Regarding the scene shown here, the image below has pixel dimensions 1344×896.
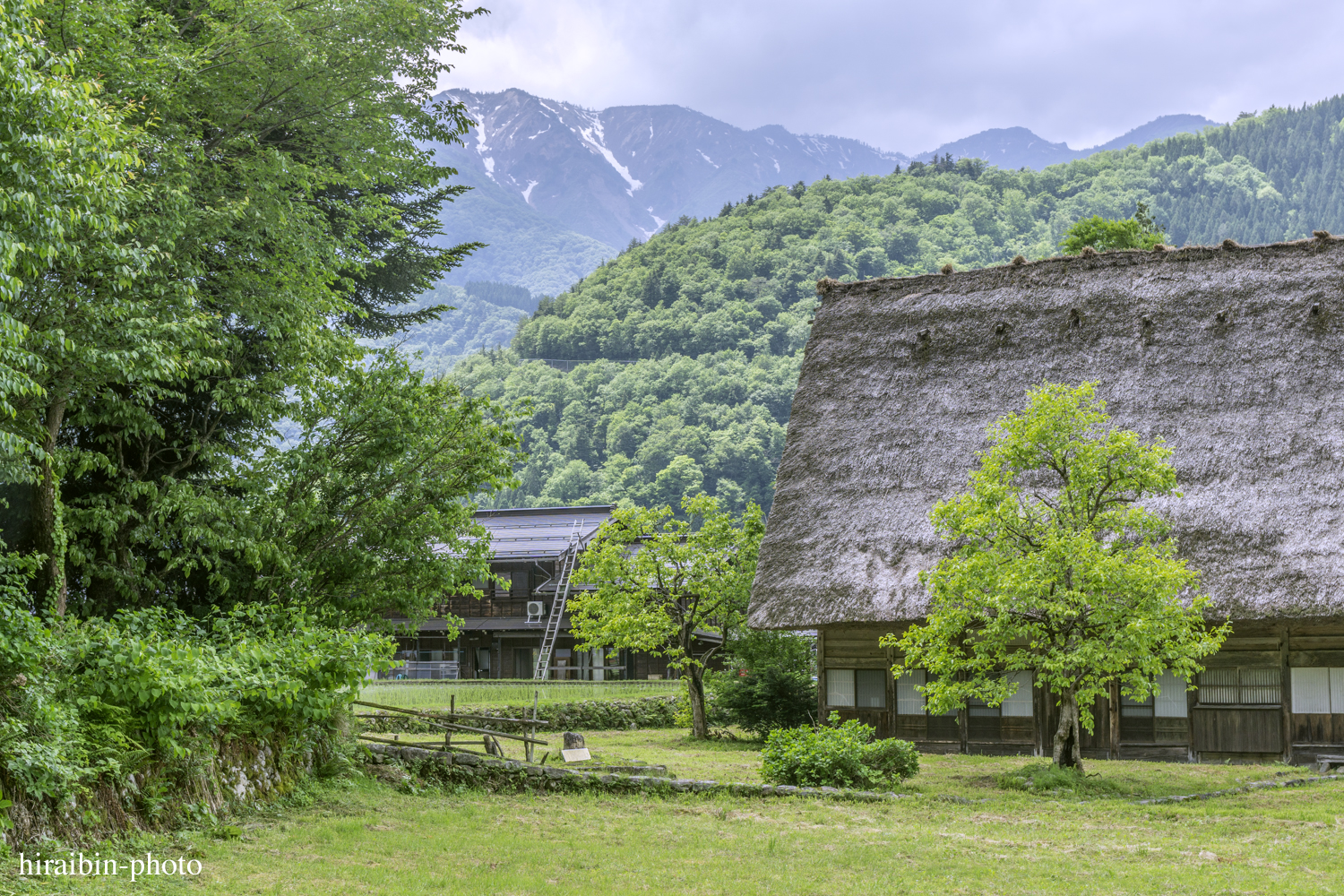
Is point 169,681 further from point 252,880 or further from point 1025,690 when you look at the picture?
point 1025,690

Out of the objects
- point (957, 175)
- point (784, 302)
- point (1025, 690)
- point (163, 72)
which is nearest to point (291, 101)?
point (163, 72)

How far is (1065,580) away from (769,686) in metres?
8.64

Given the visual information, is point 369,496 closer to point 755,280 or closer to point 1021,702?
point 1021,702

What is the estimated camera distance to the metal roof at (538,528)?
39.0 metres

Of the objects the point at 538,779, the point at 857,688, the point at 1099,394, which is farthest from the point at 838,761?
the point at 1099,394

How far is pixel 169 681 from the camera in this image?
862 cm

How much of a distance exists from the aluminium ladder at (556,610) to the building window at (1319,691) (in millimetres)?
19903

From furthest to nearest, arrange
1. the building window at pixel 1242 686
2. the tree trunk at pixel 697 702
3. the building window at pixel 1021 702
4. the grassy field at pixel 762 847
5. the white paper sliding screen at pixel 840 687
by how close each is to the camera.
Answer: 1. the tree trunk at pixel 697 702
2. the white paper sliding screen at pixel 840 687
3. the building window at pixel 1021 702
4. the building window at pixel 1242 686
5. the grassy field at pixel 762 847

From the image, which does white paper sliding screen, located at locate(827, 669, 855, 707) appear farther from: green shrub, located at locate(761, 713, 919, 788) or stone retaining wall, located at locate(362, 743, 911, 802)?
stone retaining wall, located at locate(362, 743, 911, 802)

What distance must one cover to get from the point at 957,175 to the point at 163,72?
86462mm

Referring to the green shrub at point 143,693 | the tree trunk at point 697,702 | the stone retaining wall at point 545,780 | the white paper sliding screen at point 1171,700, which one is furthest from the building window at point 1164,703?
the green shrub at point 143,693

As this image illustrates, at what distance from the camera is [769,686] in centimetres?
2116

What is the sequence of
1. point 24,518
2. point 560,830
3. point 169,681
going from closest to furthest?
point 169,681 < point 560,830 < point 24,518

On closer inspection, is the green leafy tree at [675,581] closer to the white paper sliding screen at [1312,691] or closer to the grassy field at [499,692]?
the grassy field at [499,692]
